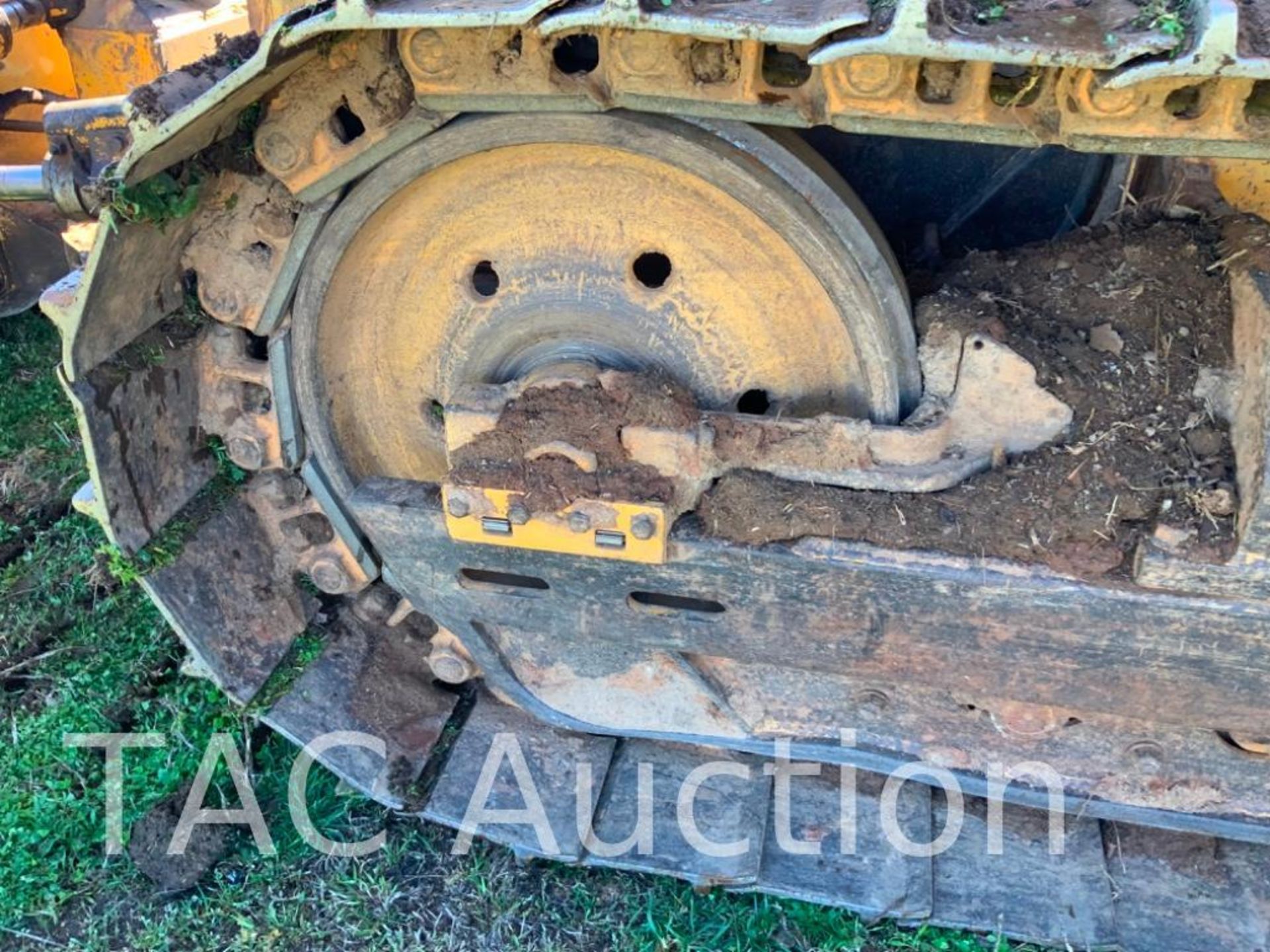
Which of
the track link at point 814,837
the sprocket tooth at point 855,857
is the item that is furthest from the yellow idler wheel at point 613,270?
the sprocket tooth at point 855,857

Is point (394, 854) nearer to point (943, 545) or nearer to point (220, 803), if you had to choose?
point (220, 803)

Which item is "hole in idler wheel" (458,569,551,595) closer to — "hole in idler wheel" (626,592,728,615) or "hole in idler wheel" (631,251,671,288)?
"hole in idler wheel" (626,592,728,615)

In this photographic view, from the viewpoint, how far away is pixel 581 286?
225 cm

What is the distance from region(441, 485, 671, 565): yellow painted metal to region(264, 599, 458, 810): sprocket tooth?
0.68 metres

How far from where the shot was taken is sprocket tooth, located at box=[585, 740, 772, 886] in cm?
248

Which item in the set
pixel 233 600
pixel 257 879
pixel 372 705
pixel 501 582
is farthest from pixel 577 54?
pixel 257 879

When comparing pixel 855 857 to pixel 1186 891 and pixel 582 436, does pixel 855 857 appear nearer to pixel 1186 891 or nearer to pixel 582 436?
pixel 1186 891

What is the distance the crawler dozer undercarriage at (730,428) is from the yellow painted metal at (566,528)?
0.01 metres

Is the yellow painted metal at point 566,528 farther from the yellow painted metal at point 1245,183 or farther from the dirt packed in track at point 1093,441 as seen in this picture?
the yellow painted metal at point 1245,183

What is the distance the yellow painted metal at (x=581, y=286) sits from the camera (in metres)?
2.13

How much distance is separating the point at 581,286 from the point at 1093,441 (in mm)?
975

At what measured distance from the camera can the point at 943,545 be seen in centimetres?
205

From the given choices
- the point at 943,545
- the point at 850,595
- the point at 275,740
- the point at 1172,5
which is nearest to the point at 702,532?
the point at 850,595

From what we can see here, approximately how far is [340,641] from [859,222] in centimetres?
156
